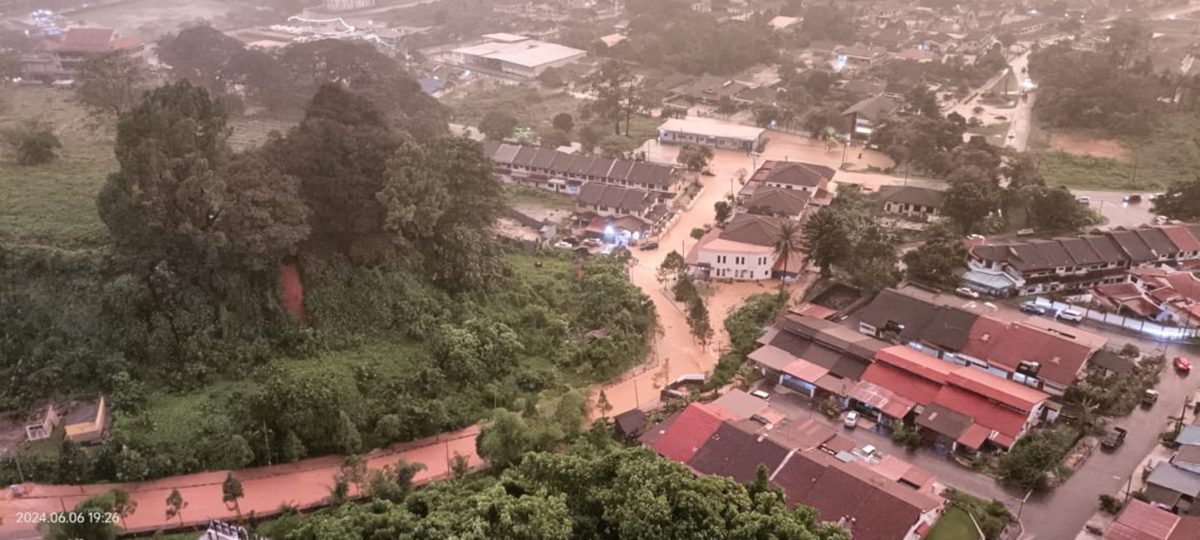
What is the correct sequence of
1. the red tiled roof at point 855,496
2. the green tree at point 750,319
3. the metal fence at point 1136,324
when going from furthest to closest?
1. the green tree at point 750,319
2. the metal fence at point 1136,324
3. the red tiled roof at point 855,496

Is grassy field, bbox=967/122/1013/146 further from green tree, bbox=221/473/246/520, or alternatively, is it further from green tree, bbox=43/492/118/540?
green tree, bbox=43/492/118/540

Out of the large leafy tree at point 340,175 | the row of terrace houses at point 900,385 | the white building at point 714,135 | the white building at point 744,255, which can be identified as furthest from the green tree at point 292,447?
the white building at point 714,135

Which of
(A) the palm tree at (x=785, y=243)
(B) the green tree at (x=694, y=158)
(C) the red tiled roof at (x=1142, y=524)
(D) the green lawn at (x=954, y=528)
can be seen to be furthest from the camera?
(B) the green tree at (x=694, y=158)

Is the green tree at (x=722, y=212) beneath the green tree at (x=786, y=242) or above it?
beneath

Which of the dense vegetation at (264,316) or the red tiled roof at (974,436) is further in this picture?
the red tiled roof at (974,436)

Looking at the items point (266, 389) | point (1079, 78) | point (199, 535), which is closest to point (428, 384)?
point (266, 389)

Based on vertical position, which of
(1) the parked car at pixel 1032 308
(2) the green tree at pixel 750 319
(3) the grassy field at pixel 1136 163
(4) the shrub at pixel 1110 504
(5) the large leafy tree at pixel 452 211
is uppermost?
(5) the large leafy tree at pixel 452 211

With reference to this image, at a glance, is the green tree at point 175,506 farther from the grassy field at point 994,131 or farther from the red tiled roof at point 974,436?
the grassy field at point 994,131
